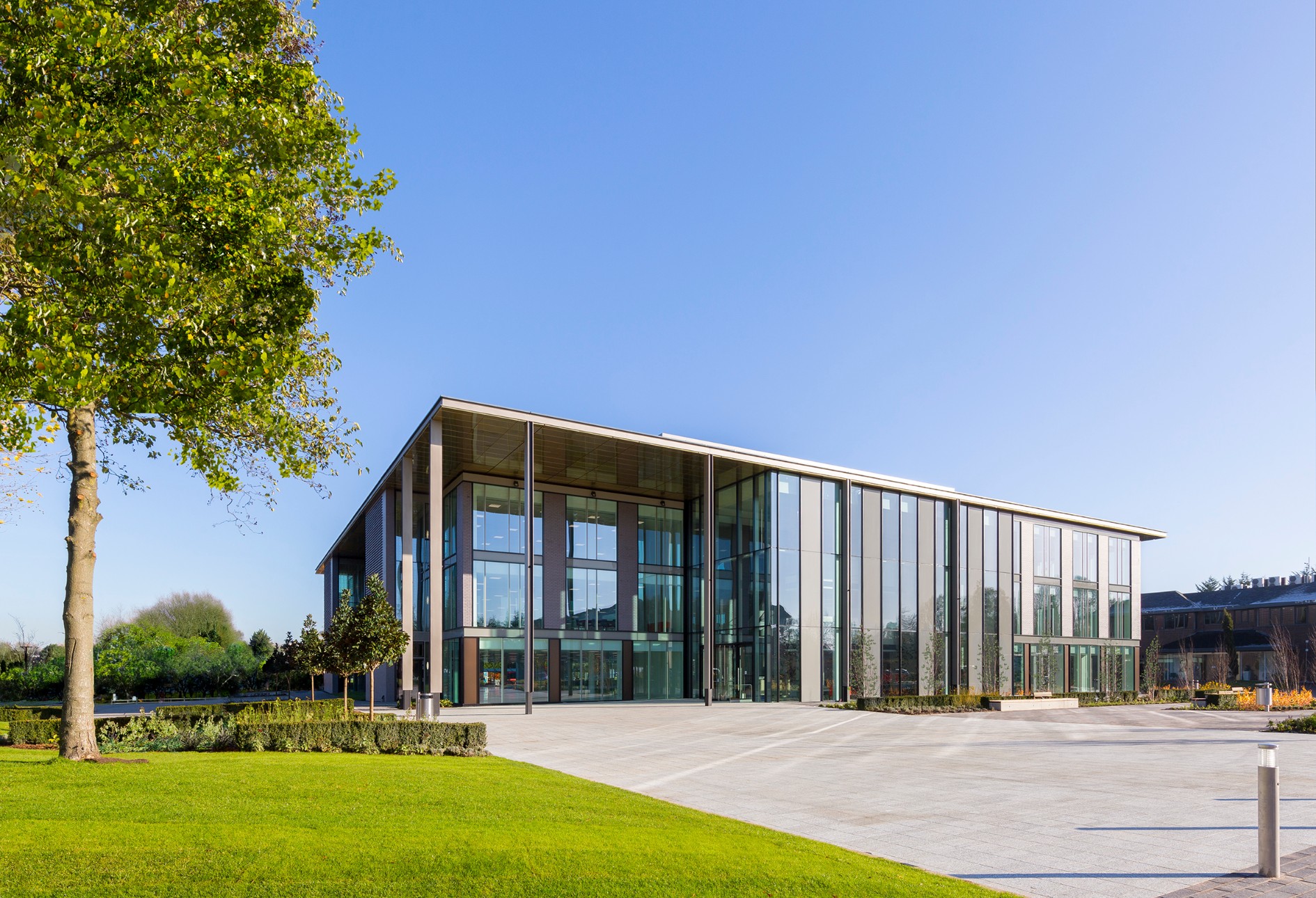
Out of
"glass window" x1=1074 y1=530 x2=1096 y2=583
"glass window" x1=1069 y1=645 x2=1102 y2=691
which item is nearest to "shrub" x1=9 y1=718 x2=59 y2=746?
"glass window" x1=1069 y1=645 x2=1102 y2=691

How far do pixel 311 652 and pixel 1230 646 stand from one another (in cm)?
6868

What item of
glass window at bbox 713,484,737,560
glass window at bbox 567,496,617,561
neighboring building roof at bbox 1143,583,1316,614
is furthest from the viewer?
neighboring building roof at bbox 1143,583,1316,614

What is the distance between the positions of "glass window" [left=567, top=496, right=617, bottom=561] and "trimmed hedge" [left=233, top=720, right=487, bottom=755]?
25.6m

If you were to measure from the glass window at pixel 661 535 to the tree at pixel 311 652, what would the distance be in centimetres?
1589

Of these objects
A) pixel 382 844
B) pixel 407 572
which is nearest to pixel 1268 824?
pixel 382 844

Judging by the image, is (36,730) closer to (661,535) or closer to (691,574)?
(661,535)

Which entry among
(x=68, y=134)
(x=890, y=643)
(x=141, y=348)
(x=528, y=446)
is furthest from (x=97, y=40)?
(x=890, y=643)

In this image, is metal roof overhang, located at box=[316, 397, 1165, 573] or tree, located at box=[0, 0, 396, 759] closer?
tree, located at box=[0, 0, 396, 759]

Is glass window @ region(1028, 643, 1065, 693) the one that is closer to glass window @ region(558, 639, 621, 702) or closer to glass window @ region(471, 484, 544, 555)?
glass window @ region(558, 639, 621, 702)

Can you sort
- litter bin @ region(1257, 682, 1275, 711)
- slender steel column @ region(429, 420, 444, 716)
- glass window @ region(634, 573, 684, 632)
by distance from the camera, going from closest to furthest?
1. slender steel column @ region(429, 420, 444, 716)
2. litter bin @ region(1257, 682, 1275, 711)
3. glass window @ region(634, 573, 684, 632)

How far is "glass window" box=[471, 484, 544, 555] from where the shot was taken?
132 ft

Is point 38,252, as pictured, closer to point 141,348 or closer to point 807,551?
point 141,348

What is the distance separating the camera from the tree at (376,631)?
2861 cm

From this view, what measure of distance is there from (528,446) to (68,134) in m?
23.6
